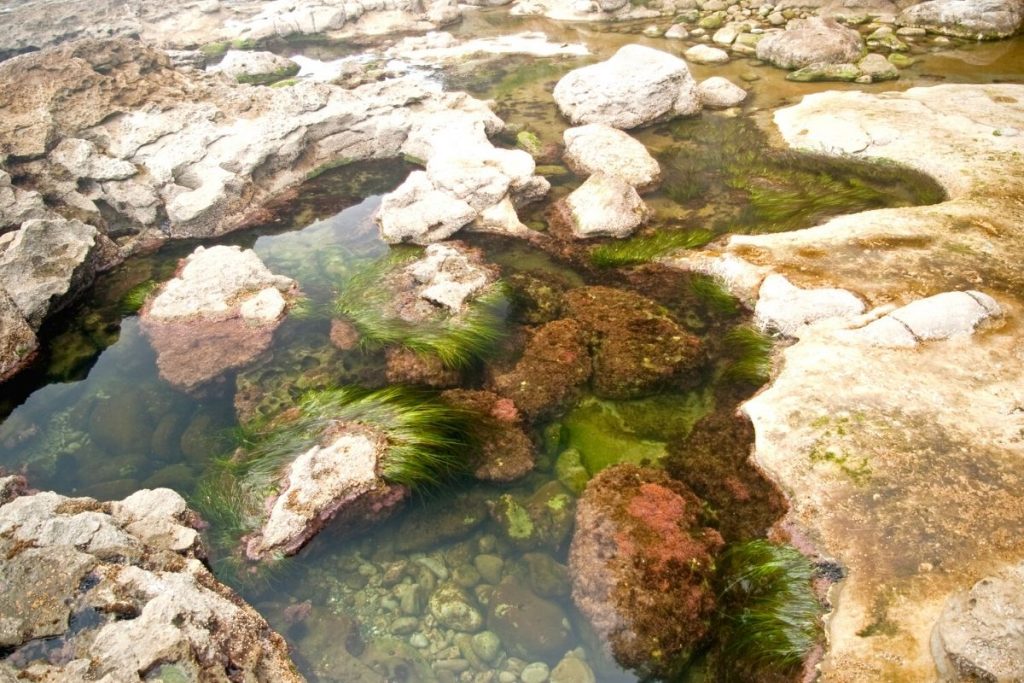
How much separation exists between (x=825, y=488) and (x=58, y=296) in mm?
10227

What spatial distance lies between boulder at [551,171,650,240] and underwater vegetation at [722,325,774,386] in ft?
9.11

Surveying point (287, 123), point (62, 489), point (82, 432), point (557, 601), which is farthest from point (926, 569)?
point (287, 123)

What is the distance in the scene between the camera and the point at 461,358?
7668 mm

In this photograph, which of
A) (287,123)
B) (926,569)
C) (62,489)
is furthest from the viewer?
(287,123)

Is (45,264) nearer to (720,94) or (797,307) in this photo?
(797,307)

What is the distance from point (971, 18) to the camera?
49.2ft

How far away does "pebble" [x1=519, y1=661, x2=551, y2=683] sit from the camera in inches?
209

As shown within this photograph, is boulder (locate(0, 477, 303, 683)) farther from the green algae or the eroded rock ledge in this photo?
the eroded rock ledge

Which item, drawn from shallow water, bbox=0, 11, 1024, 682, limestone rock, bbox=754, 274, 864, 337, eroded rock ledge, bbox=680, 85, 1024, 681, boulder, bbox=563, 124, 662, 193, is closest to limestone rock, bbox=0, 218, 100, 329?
shallow water, bbox=0, 11, 1024, 682

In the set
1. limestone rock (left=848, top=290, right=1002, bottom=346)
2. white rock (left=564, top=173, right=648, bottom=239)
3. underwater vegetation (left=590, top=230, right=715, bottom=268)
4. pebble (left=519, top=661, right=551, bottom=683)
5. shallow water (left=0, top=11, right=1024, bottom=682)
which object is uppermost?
limestone rock (left=848, top=290, right=1002, bottom=346)

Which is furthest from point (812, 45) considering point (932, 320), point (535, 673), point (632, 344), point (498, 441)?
point (535, 673)

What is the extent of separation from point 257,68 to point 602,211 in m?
13.0

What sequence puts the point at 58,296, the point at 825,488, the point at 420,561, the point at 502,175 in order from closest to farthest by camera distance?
1. the point at 825,488
2. the point at 420,561
3. the point at 58,296
4. the point at 502,175

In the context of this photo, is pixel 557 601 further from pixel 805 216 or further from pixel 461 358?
pixel 805 216
